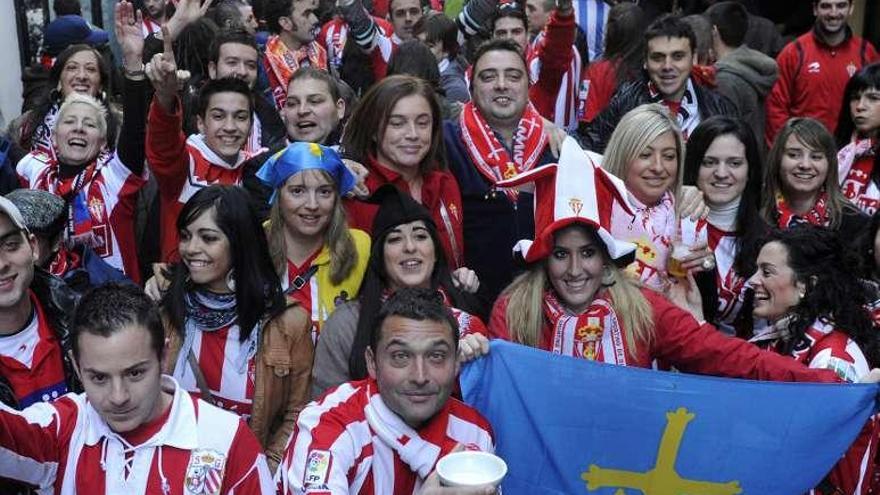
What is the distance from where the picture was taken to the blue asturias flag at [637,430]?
388cm

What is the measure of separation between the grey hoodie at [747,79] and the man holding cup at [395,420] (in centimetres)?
443

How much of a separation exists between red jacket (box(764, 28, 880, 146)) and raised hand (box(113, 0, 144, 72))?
4732 mm

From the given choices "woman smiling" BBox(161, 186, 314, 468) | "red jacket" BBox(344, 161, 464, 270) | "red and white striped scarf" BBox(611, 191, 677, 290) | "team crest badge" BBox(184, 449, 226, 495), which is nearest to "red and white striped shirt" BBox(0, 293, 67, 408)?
"woman smiling" BBox(161, 186, 314, 468)

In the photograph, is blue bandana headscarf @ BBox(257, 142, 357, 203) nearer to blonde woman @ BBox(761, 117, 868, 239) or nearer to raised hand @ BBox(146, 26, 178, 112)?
raised hand @ BBox(146, 26, 178, 112)

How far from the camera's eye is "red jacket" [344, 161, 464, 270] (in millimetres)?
5051

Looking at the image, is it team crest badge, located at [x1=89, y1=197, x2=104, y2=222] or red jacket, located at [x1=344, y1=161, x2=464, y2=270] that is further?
team crest badge, located at [x1=89, y1=197, x2=104, y2=222]

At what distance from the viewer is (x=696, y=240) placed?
4.89 meters

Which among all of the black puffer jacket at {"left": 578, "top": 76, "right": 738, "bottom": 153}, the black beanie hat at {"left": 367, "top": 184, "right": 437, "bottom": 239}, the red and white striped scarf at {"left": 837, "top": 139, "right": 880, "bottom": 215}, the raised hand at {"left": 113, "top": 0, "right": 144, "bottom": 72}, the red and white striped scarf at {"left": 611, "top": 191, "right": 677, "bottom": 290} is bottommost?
the red and white striped scarf at {"left": 611, "top": 191, "right": 677, "bottom": 290}

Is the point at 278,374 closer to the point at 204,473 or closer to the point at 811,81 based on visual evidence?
the point at 204,473

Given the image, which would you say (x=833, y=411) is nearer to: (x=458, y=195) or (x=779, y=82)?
(x=458, y=195)

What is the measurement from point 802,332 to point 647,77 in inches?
107

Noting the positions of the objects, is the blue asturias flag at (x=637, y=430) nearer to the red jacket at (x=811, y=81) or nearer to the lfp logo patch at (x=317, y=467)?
the lfp logo patch at (x=317, y=467)

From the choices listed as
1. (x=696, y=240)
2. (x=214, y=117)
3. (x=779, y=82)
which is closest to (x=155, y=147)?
(x=214, y=117)

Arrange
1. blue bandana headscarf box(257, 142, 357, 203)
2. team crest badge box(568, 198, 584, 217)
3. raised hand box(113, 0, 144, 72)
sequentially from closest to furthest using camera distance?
team crest badge box(568, 198, 584, 217)
blue bandana headscarf box(257, 142, 357, 203)
raised hand box(113, 0, 144, 72)
